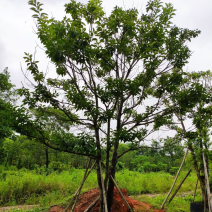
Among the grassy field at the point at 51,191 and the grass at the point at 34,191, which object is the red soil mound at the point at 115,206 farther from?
the grass at the point at 34,191

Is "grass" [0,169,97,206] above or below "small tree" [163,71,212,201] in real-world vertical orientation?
below

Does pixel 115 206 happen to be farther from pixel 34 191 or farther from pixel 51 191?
pixel 34 191

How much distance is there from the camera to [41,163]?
67.3ft

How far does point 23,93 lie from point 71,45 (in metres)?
1.51

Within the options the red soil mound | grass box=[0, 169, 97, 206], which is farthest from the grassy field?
the red soil mound

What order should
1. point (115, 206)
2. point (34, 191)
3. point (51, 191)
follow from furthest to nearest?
point (51, 191)
point (34, 191)
point (115, 206)

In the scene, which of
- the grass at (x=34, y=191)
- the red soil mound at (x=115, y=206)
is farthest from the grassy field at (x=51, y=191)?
the red soil mound at (x=115, y=206)

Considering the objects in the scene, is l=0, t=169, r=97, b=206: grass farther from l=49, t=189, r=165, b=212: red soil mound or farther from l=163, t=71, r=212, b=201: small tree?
l=163, t=71, r=212, b=201: small tree

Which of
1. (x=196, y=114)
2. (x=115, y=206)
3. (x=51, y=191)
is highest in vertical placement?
(x=196, y=114)

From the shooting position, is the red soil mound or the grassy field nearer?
the red soil mound

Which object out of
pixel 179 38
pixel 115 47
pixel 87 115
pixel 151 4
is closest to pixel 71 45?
pixel 115 47

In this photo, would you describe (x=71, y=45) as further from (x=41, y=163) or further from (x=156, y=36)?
(x=41, y=163)

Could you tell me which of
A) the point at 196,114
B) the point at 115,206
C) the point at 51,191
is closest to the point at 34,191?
the point at 51,191

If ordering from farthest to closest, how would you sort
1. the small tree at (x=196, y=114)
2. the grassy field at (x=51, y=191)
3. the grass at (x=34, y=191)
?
the grass at (x=34, y=191), the grassy field at (x=51, y=191), the small tree at (x=196, y=114)
